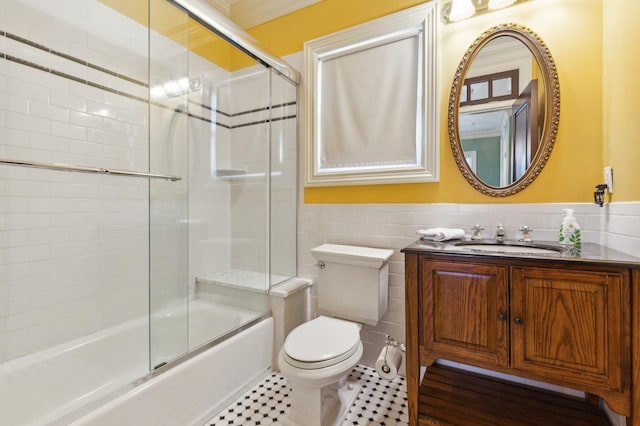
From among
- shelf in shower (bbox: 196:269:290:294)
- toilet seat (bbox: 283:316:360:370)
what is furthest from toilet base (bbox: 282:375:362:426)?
shelf in shower (bbox: 196:269:290:294)

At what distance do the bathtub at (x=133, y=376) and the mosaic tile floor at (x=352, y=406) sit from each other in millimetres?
85

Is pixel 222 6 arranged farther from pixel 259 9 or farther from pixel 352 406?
pixel 352 406

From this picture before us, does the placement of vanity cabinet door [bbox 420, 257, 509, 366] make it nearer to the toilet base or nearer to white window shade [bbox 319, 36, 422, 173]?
the toilet base

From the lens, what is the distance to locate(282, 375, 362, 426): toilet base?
136 centimetres

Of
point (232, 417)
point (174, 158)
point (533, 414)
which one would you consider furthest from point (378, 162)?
point (232, 417)

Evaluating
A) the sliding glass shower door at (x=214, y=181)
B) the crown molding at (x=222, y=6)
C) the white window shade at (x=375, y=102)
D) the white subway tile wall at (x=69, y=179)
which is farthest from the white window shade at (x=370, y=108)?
the white subway tile wall at (x=69, y=179)

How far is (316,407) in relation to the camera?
1.36 meters

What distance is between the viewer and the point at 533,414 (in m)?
1.28

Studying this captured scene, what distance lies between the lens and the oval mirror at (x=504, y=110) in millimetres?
1446

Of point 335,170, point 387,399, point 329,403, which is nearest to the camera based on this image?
point 329,403

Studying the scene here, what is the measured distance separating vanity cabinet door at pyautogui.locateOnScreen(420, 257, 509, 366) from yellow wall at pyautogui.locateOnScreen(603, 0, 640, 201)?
638 millimetres

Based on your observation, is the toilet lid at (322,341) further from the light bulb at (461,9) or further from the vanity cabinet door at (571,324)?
the light bulb at (461,9)

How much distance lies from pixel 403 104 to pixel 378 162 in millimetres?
398

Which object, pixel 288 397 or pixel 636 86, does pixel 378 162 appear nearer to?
pixel 636 86
